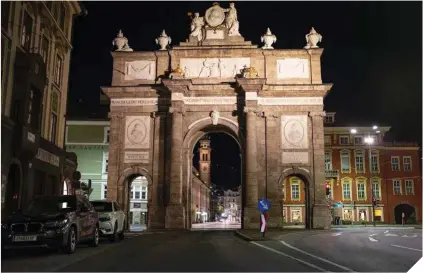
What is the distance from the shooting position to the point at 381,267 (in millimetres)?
10531

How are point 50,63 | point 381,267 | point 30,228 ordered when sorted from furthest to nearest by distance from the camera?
point 50,63, point 30,228, point 381,267

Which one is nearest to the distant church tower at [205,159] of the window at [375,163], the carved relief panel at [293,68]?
the window at [375,163]

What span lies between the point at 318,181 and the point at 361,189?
29.7 metres

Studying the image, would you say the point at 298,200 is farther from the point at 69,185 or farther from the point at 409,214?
the point at 69,185

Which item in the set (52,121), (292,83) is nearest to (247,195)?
(292,83)

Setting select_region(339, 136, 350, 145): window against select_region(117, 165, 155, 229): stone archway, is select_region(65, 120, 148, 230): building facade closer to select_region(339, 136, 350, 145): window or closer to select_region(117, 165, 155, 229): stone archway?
select_region(117, 165, 155, 229): stone archway

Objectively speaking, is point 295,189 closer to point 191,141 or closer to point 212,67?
point 191,141

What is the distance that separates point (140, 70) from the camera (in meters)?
38.5

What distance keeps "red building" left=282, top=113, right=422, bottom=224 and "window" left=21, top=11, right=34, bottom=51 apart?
46.6m

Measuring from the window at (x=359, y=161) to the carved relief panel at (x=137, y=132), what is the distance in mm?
35463

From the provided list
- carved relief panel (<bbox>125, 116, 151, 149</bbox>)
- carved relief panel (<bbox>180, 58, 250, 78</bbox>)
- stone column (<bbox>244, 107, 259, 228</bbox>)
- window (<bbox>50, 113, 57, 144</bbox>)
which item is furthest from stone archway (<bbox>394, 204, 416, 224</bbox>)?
window (<bbox>50, 113, 57, 144</bbox>)

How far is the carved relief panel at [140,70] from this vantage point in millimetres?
38344

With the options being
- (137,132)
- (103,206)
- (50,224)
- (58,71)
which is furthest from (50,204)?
(137,132)

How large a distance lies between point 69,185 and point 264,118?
1527cm
